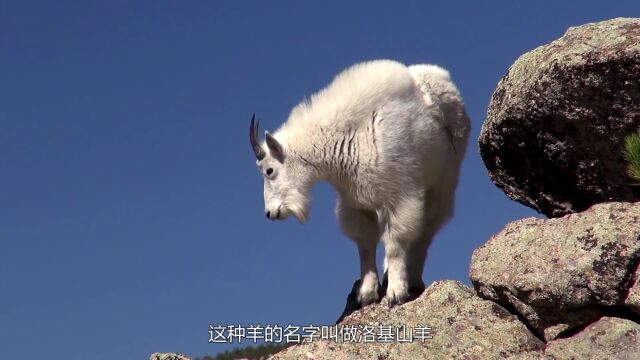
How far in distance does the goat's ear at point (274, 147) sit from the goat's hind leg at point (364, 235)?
2.89 ft

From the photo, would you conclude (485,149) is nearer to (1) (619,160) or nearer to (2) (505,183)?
(2) (505,183)

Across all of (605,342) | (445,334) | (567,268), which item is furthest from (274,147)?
(605,342)

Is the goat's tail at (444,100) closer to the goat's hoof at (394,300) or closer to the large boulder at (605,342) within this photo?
the goat's hoof at (394,300)

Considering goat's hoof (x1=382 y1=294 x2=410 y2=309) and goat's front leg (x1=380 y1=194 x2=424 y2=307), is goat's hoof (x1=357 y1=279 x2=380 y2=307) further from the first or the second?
goat's hoof (x1=382 y1=294 x2=410 y2=309)

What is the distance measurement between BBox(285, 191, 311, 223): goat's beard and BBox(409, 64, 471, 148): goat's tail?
165 centimetres

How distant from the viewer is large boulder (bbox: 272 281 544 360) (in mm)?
9195

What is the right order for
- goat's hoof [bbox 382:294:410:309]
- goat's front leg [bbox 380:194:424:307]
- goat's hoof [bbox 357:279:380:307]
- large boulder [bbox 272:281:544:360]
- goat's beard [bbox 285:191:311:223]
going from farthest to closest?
1. goat's beard [bbox 285:191:311:223]
2. goat's hoof [bbox 357:279:380:307]
3. goat's front leg [bbox 380:194:424:307]
4. goat's hoof [bbox 382:294:410:309]
5. large boulder [bbox 272:281:544:360]

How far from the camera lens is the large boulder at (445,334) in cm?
920

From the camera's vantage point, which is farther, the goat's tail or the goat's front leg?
the goat's tail

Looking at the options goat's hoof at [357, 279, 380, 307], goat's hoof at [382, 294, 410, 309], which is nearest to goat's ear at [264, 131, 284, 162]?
goat's hoof at [357, 279, 380, 307]

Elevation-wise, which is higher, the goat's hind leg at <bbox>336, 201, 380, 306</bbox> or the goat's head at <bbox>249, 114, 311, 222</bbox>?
the goat's head at <bbox>249, 114, 311, 222</bbox>

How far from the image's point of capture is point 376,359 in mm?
9445

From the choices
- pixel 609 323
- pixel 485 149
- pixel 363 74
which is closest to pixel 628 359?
pixel 609 323

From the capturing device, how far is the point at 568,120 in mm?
9594
